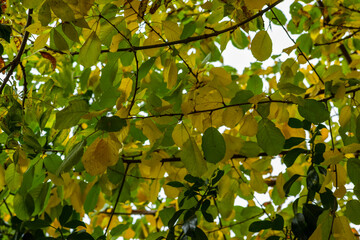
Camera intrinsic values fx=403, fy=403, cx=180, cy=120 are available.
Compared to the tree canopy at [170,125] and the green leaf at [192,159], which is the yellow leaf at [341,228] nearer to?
the tree canopy at [170,125]

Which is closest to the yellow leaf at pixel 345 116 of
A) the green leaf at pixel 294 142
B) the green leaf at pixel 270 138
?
the green leaf at pixel 294 142

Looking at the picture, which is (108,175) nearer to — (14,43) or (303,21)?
(14,43)

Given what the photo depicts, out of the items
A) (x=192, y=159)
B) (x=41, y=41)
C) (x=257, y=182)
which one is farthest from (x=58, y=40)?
(x=257, y=182)

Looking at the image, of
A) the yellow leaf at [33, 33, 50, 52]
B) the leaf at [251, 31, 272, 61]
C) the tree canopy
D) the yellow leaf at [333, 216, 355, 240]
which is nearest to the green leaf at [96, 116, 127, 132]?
the tree canopy

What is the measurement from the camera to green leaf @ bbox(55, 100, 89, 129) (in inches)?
34.0

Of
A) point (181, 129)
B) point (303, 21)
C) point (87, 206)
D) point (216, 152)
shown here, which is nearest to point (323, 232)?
point (216, 152)

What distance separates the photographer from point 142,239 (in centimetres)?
199

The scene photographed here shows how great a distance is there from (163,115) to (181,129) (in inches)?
2.3

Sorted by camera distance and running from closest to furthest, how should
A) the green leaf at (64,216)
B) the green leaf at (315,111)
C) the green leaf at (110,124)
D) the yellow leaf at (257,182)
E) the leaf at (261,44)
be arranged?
1. the green leaf at (110,124)
2. the green leaf at (315,111)
3. the leaf at (261,44)
4. the green leaf at (64,216)
5. the yellow leaf at (257,182)

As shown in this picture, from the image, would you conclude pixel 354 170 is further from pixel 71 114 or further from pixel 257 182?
pixel 71 114

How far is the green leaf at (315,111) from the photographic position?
0.92 meters

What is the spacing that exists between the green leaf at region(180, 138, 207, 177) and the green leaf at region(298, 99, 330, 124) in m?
0.26

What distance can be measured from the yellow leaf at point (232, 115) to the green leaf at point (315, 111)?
0.46 ft

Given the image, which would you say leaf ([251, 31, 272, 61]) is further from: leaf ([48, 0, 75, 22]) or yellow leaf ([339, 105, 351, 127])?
leaf ([48, 0, 75, 22])
